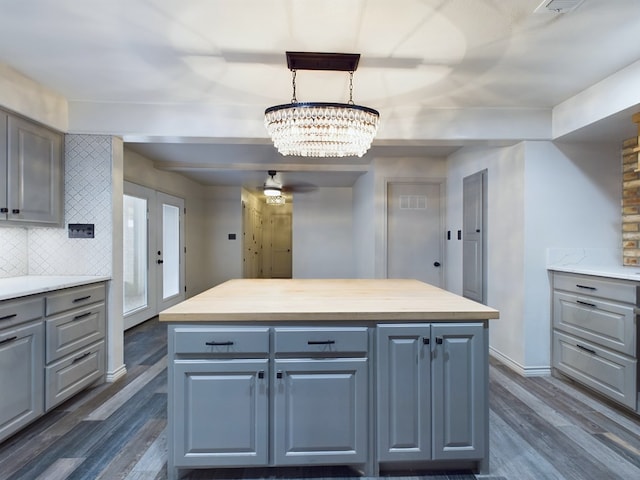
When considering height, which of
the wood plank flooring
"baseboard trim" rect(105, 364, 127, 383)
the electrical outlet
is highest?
the electrical outlet

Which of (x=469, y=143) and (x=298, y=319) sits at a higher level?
(x=469, y=143)

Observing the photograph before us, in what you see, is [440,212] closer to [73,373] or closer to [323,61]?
[323,61]

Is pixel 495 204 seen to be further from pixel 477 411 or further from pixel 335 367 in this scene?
pixel 335 367

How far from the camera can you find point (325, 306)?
175 centimetres

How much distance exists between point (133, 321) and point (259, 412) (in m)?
3.56

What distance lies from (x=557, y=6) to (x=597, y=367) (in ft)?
8.00

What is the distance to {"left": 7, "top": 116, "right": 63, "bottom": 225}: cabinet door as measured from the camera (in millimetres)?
2352

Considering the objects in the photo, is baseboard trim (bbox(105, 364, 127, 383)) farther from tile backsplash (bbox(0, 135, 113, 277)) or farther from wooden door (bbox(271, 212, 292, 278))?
wooden door (bbox(271, 212, 292, 278))

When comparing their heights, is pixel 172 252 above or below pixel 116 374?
above

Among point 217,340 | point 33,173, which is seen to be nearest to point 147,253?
point 33,173

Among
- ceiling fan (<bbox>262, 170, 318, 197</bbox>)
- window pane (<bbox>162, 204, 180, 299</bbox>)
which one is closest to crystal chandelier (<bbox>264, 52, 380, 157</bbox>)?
ceiling fan (<bbox>262, 170, 318, 197</bbox>)

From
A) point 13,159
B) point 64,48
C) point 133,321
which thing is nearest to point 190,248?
point 133,321

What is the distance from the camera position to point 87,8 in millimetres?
1675

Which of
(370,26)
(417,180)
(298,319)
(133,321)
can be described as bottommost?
(133,321)
